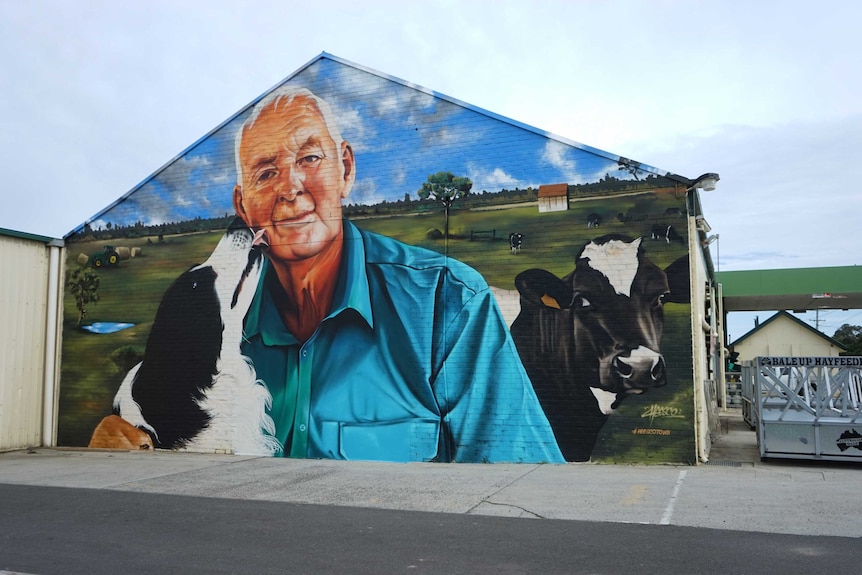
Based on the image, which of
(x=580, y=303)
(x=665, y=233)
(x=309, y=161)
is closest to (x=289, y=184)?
(x=309, y=161)

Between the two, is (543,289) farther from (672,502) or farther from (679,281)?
(672,502)

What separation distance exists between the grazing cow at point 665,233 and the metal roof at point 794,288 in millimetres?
25175

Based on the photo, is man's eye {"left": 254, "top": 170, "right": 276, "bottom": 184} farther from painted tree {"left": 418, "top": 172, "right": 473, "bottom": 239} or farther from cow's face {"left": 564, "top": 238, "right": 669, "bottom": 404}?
cow's face {"left": 564, "top": 238, "right": 669, "bottom": 404}

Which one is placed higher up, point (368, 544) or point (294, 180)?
point (294, 180)

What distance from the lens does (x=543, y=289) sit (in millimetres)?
13859

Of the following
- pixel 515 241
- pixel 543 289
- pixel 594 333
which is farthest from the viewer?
pixel 515 241

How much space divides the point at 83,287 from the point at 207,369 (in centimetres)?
444

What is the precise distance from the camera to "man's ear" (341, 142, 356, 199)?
15.5m

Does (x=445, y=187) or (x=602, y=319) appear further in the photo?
(x=445, y=187)

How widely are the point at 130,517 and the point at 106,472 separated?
472 centimetres

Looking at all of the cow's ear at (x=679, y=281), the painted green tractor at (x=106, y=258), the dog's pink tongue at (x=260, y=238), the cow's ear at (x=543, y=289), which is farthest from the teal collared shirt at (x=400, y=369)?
the painted green tractor at (x=106, y=258)
